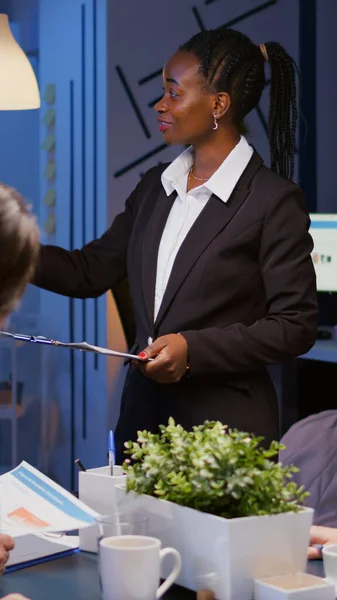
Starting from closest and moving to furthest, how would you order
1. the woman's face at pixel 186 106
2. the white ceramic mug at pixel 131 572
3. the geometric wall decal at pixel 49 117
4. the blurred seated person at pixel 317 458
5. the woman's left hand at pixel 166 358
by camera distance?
the white ceramic mug at pixel 131 572 → the woman's left hand at pixel 166 358 → the woman's face at pixel 186 106 → the blurred seated person at pixel 317 458 → the geometric wall decal at pixel 49 117

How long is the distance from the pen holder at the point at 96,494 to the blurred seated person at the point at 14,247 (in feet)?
1.86

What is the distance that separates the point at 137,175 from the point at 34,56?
116 cm

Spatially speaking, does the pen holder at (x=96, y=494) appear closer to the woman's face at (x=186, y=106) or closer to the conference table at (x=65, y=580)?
the conference table at (x=65, y=580)

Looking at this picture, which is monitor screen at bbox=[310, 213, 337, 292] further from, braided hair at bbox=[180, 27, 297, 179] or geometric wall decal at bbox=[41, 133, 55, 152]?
braided hair at bbox=[180, 27, 297, 179]

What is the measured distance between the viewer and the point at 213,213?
7.44 feet

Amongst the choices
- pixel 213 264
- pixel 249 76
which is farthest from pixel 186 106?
pixel 213 264

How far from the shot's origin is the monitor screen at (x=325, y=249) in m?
5.03

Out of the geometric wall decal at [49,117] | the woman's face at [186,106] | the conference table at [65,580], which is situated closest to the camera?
the conference table at [65,580]

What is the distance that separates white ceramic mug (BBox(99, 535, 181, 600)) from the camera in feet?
4.51

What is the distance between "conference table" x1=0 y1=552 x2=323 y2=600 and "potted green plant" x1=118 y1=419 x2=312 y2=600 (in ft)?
0.28

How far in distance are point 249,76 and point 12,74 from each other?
130 centimetres

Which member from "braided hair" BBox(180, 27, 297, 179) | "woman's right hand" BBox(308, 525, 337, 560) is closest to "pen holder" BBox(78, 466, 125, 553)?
"woman's right hand" BBox(308, 525, 337, 560)

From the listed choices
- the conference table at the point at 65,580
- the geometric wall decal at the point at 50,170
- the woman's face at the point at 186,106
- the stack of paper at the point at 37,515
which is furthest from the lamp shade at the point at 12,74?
the conference table at the point at 65,580

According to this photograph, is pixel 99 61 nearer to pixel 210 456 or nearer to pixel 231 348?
pixel 231 348
